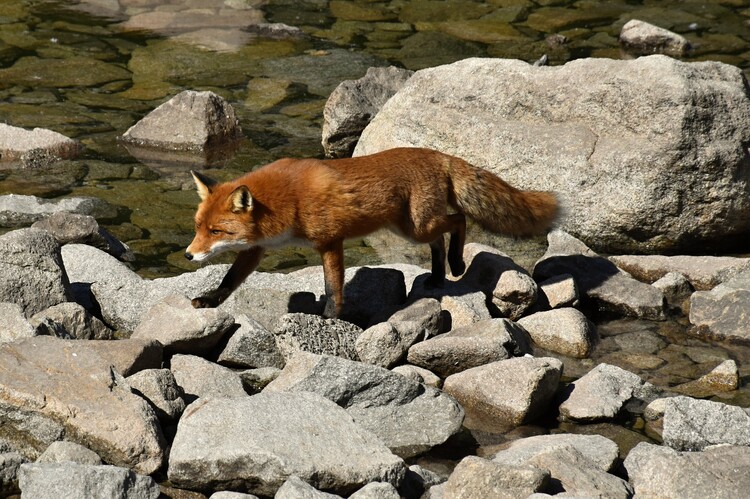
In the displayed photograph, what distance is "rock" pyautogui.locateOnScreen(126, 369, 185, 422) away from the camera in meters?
5.73

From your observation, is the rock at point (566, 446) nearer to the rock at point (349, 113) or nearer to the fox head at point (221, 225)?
the fox head at point (221, 225)

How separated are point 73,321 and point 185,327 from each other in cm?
86

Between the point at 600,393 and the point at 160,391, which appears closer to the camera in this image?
the point at 160,391

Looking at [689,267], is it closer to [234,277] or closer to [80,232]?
[234,277]

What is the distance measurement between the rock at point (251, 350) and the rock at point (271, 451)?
1.19 meters

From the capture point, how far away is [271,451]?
5059 mm

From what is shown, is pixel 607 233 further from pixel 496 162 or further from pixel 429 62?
pixel 429 62

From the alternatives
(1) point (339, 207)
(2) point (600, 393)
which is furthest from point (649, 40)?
(2) point (600, 393)

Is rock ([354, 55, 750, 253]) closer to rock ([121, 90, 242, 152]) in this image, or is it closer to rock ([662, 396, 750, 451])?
rock ([662, 396, 750, 451])

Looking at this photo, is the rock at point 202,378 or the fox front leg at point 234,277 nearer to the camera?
the rock at point 202,378

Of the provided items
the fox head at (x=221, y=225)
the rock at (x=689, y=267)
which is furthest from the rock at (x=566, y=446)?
the rock at (x=689, y=267)

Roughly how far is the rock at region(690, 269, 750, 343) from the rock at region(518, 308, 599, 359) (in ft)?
2.51

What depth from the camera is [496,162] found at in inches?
356

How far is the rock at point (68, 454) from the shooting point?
5098 mm
